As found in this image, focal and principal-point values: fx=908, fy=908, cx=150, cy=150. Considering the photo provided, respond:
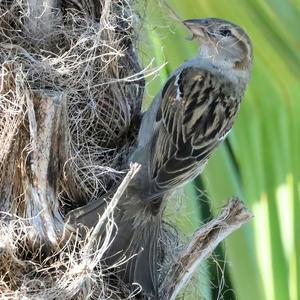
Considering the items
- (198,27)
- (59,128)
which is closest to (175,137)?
(198,27)

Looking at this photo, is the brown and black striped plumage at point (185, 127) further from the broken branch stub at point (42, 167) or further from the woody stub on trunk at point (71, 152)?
the broken branch stub at point (42, 167)

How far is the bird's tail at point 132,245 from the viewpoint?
6.84ft

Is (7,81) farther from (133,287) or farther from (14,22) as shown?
(133,287)

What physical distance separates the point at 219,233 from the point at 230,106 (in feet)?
1.88

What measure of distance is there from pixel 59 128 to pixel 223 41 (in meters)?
0.83

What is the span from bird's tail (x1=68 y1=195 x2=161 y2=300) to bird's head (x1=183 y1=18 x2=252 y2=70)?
59cm

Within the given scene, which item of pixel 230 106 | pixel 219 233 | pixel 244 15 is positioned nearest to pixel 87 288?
pixel 219 233

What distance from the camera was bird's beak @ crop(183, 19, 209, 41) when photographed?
8.38ft

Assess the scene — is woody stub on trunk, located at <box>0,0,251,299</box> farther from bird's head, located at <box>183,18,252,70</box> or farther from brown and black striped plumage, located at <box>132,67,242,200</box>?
bird's head, located at <box>183,18,252,70</box>

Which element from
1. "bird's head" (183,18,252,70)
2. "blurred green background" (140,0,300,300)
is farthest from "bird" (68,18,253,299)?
"blurred green background" (140,0,300,300)

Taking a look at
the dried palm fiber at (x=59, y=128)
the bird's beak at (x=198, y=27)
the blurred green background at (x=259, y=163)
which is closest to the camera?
the dried palm fiber at (x=59, y=128)

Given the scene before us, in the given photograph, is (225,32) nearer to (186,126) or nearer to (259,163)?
(186,126)

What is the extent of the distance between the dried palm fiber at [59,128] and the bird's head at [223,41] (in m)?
0.23

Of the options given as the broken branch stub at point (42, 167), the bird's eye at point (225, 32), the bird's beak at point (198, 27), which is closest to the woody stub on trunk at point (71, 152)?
the broken branch stub at point (42, 167)
